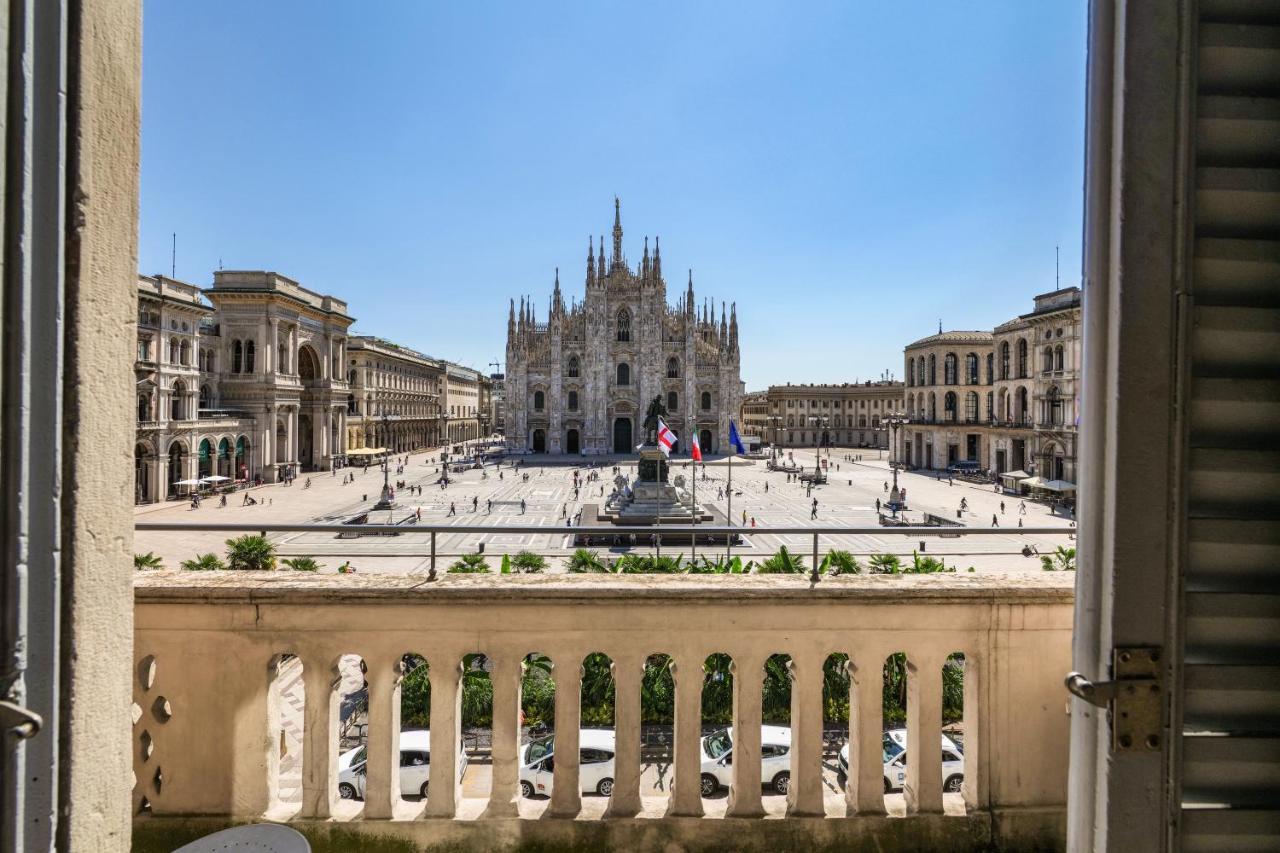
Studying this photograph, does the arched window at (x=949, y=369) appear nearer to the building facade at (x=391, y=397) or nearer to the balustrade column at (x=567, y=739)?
the building facade at (x=391, y=397)

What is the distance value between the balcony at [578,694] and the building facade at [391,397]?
58.9m

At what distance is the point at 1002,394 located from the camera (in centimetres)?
4825

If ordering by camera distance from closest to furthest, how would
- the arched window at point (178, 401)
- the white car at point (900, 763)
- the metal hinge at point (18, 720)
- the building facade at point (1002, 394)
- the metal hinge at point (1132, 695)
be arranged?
the metal hinge at point (18, 720), the metal hinge at point (1132, 695), the white car at point (900, 763), the arched window at point (178, 401), the building facade at point (1002, 394)

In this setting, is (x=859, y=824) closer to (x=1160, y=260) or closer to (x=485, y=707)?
(x=1160, y=260)

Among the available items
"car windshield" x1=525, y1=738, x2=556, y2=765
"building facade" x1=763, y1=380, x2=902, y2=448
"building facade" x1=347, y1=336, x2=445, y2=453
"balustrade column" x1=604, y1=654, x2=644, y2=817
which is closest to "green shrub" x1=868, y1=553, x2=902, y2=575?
"balustrade column" x1=604, y1=654, x2=644, y2=817

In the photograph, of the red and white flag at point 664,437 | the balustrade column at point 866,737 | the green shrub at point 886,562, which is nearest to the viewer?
the balustrade column at point 866,737

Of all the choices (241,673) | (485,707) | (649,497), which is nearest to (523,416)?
(649,497)

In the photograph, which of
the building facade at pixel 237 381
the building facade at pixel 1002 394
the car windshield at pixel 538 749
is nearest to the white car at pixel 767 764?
the car windshield at pixel 538 749

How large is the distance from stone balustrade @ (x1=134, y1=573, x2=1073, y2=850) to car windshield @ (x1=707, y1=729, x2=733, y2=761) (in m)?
5.14

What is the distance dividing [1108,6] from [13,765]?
10.5 feet

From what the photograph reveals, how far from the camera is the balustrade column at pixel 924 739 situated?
339 cm

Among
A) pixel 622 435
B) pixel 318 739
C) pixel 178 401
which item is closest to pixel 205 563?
pixel 318 739

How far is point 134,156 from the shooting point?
1869 millimetres

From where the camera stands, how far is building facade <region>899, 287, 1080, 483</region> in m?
39.9
